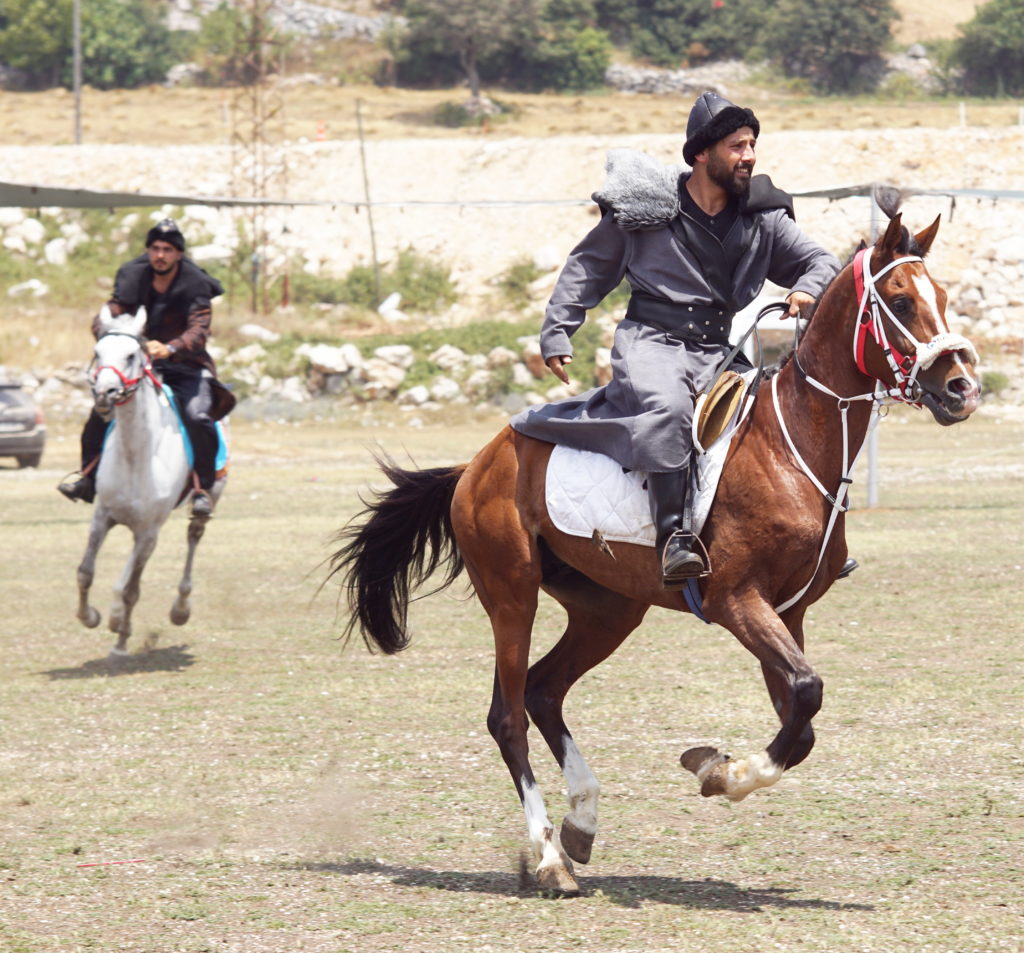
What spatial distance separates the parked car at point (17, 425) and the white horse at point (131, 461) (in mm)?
18649

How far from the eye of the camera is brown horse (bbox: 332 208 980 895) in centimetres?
529

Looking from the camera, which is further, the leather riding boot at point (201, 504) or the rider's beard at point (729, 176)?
the leather riding boot at point (201, 504)

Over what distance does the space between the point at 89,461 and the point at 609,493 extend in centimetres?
662

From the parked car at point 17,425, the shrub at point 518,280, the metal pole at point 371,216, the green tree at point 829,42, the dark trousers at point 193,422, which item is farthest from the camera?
the green tree at point 829,42

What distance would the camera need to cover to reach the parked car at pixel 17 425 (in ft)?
94.8

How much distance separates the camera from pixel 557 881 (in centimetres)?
555

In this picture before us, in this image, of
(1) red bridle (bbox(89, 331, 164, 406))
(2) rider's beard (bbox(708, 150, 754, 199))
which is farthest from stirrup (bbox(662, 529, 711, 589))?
(1) red bridle (bbox(89, 331, 164, 406))

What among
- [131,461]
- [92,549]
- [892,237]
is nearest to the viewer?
[892,237]

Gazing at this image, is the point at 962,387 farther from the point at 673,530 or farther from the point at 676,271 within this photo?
the point at 676,271

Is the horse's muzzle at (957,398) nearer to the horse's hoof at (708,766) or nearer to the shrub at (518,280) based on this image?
the horse's hoof at (708,766)

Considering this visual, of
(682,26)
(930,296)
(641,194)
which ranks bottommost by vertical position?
(682,26)

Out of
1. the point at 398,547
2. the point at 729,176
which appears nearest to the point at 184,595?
the point at 398,547

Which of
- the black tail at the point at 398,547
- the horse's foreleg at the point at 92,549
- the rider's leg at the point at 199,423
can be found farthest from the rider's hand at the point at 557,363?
the rider's leg at the point at 199,423

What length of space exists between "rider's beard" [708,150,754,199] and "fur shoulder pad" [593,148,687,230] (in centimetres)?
15
